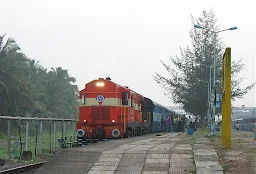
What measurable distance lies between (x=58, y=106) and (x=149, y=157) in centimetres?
5233

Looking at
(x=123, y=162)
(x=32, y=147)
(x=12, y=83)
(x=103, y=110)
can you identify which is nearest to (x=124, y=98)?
(x=103, y=110)

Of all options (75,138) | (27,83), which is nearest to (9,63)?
(27,83)

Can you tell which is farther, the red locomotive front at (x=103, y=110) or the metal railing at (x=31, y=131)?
the red locomotive front at (x=103, y=110)

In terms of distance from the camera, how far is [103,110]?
72.3 ft

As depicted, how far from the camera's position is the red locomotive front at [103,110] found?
21.9 m

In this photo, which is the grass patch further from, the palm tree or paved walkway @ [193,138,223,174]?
the palm tree

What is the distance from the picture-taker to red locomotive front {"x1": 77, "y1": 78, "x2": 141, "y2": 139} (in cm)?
2191

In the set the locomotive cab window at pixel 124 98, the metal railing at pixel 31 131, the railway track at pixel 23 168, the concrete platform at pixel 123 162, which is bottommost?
the railway track at pixel 23 168

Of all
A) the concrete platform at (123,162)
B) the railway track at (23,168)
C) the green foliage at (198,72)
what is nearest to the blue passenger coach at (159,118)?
the green foliage at (198,72)

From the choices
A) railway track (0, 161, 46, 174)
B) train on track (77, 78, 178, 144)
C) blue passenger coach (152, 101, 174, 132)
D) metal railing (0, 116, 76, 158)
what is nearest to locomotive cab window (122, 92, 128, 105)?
train on track (77, 78, 178, 144)

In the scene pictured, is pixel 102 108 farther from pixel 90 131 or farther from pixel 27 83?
pixel 27 83

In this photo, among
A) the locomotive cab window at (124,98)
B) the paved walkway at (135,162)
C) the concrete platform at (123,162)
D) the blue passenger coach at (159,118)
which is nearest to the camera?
the paved walkway at (135,162)

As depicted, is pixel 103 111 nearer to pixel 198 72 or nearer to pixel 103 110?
pixel 103 110

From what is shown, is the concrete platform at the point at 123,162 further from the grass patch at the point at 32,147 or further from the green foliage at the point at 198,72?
the green foliage at the point at 198,72
